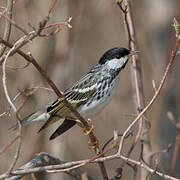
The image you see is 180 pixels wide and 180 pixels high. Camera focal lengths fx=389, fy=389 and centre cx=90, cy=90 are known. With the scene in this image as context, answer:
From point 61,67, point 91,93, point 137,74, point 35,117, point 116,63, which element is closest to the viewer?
point 137,74

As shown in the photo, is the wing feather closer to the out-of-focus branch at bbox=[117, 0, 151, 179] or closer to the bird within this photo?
the bird

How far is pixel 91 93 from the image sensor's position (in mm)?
4316

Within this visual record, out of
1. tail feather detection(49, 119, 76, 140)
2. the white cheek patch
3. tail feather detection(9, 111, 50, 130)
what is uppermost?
the white cheek patch

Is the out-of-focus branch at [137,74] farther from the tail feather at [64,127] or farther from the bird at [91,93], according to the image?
the tail feather at [64,127]

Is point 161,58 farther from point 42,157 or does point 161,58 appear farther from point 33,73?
point 42,157

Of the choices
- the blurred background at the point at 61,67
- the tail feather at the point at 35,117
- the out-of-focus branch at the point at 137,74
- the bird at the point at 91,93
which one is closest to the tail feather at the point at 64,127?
the bird at the point at 91,93

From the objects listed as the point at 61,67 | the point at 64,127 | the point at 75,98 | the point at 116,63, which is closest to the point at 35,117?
the point at 64,127

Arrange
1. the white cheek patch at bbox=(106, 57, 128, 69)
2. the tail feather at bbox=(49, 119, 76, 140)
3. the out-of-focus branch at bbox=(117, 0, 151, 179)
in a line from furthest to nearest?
the white cheek patch at bbox=(106, 57, 128, 69)
the tail feather at bbox=(49, 119, 76, 140)
the out-of-focus branch at bbox=(117, 0, 151, 179)

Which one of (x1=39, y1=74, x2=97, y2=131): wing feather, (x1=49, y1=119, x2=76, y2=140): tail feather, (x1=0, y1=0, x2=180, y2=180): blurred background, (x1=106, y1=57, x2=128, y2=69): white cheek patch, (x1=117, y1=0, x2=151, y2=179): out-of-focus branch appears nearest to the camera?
(x1=117, y1=0, x2=151, y2=179): out-of-focus branch

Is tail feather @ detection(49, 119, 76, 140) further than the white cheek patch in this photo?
No

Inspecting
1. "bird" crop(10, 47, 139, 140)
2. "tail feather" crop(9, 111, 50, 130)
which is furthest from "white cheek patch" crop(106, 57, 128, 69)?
"tail feather" crop(9, 111, 50, 130)

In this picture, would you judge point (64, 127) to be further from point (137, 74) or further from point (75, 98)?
point (137, 74)

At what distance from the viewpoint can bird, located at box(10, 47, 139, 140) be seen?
13.7 ft

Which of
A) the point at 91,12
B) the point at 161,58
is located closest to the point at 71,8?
the point at 91,12
